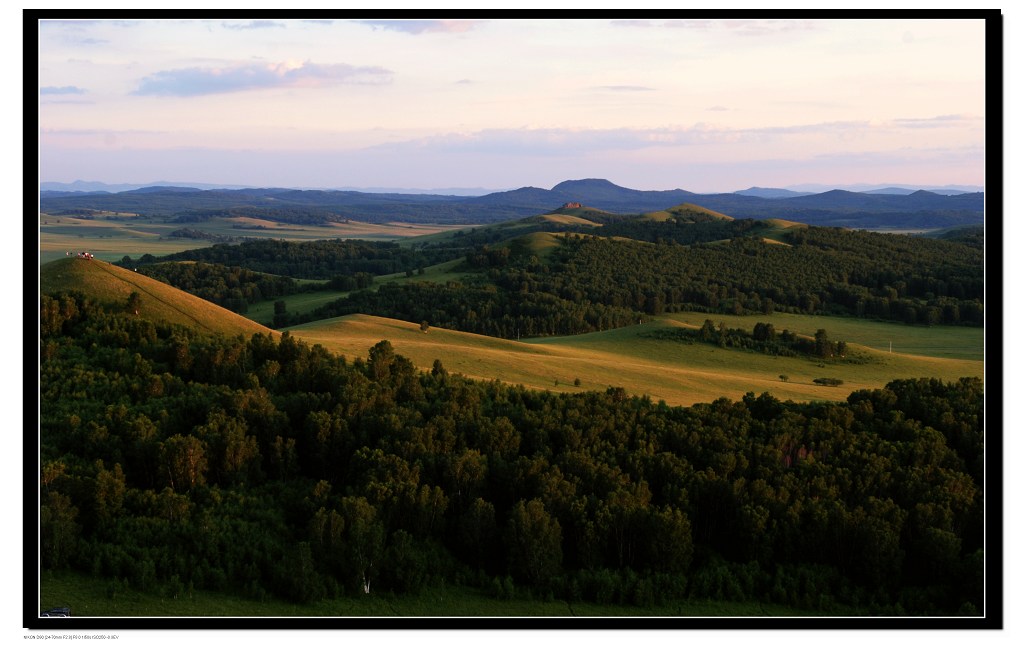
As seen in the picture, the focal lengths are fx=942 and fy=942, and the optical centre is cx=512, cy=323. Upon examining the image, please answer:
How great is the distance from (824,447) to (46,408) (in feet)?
80.2

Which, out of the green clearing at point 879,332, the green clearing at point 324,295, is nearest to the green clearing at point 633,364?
the green clearing at point 879,332

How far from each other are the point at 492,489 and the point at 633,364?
124 feet

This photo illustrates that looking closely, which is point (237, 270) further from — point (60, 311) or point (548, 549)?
point (548, 549)

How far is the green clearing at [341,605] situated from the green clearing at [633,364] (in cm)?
2483

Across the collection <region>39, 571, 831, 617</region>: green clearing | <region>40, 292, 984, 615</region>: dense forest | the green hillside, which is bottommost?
<region>39, 571, 831, 617</region>: green clearing

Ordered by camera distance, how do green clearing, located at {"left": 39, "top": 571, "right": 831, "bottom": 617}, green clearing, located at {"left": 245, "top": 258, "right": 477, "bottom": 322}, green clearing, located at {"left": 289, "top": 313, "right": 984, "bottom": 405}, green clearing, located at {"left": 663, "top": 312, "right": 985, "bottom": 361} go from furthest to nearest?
green clearing, located at {"left": 245, "top": 258, "right": 477, "bottom": 322}
green clearing, located at {"left": 663, "top": 312, "right": 985, "bottom": 361}
green clearing, located at {"left": 289, "top": 313, "right": 984, "bottom": 405}
green clearing, located at {"left": 39, "top": 571, "right": 831, "bottom": 617}

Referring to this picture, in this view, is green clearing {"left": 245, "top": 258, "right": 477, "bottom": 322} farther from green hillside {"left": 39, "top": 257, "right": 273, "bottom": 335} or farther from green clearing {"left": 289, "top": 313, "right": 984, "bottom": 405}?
green hillside {"left": 39, "top": 257, "right": 273, "bottom": 335}

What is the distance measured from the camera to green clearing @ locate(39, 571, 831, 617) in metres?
20.5

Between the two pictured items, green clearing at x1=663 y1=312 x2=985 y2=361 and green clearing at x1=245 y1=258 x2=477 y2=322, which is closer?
green clearing at x1=663 y1=312 x2=985 y2=361

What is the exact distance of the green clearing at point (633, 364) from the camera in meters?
51.9

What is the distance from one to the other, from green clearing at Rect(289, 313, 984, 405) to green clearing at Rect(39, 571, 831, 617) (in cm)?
2483

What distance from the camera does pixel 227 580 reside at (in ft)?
71.7

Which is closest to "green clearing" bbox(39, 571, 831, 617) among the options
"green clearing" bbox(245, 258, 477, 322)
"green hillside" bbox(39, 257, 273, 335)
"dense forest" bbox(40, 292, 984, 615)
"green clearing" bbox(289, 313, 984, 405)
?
"dense forest" bbox(40, 292, 984, 615)

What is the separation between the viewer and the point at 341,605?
21.6m
